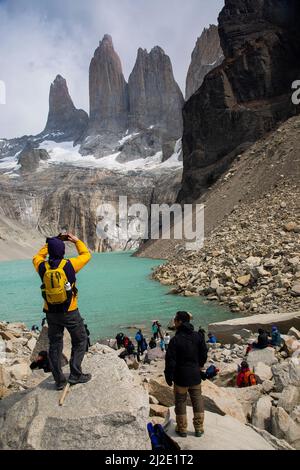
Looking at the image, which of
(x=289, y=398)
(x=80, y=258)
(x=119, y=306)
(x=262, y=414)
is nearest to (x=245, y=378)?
(x=289, y=398)

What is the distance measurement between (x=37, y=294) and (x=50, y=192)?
117944 millimetres

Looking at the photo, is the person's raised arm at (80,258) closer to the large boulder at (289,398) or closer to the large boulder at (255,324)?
the large boulder at (289,398)

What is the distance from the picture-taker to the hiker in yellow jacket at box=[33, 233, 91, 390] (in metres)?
4.79

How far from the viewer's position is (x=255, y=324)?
535 inches

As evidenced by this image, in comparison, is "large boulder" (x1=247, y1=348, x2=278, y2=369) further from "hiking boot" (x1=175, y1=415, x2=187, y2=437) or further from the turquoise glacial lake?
the turquoise glacial lake

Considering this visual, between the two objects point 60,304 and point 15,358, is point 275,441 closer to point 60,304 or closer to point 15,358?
point 60,304

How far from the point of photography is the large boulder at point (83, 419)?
4094 mm

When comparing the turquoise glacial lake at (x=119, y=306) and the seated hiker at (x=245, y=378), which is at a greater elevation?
the seated hiker at (x=245, y=378)

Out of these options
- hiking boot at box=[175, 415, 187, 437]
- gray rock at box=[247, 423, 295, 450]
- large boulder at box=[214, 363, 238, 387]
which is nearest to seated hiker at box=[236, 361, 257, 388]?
large boulder at box=[214, 363, 238, 387]

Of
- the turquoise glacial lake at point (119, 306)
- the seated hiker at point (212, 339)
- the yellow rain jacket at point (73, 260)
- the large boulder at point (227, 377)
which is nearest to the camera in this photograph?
the yellow rain jacket at point (73, 260)

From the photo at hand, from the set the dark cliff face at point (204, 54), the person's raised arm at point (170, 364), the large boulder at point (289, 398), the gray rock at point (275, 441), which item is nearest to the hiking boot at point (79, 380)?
the person's raised arm at point (170, 364)

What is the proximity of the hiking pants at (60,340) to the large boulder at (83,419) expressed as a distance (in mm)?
203

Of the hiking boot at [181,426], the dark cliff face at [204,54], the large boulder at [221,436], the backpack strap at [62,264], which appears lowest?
the large boulder at [221,436]

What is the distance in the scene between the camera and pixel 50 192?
143625 millimetres
